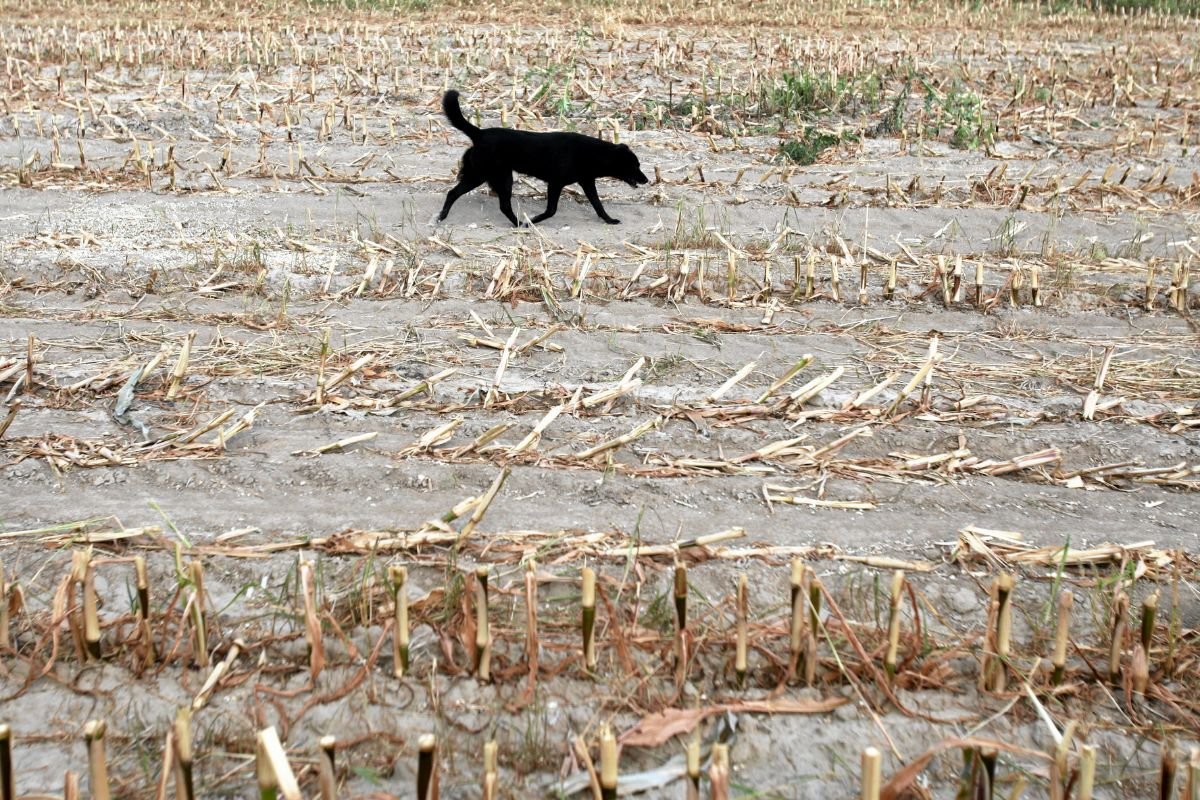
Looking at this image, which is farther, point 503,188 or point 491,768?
point 503,188

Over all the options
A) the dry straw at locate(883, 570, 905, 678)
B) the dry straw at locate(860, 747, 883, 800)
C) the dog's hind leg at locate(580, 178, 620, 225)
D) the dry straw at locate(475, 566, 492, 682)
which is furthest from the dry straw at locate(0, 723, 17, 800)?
the dog's hind leg at locate(580, 178, 620, 225)

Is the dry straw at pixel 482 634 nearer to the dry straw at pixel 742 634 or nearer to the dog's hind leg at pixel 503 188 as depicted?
the dry straw at pixel 742 634

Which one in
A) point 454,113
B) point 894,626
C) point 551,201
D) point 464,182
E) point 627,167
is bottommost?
point 894,626

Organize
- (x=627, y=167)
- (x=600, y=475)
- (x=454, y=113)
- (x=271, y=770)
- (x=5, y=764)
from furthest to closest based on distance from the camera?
(x=627, y=167), (x=454, y=113), (x=600, y=475), (x=5, y=764), (x=271, y=770)

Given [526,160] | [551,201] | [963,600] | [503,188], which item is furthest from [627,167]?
[963,600]

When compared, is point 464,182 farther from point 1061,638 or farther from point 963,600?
point 1061,638

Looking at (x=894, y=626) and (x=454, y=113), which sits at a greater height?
(x=454, y=113)

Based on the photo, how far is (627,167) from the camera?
26.3 feet

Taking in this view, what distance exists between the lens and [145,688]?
9.34ft

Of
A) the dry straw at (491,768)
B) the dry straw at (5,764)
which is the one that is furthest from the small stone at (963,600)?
the dry straw at (5,764)

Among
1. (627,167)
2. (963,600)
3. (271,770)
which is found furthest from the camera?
(627,167)

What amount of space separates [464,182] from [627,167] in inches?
46.6

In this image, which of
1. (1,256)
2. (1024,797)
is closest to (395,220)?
(1,256)

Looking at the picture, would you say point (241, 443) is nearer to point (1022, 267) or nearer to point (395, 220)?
point (395, 220)
